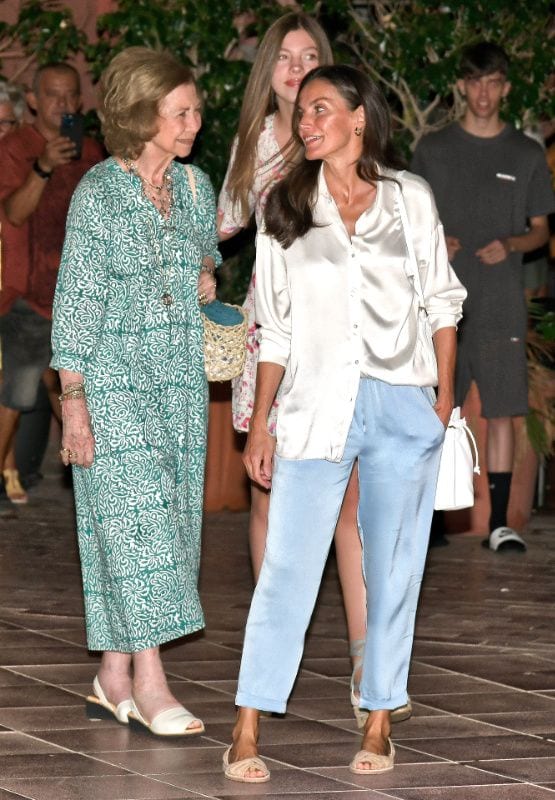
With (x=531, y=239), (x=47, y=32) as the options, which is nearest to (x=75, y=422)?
(x=531, y=239)

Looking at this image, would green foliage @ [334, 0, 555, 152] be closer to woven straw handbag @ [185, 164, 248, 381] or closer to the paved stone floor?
the paved stone floor

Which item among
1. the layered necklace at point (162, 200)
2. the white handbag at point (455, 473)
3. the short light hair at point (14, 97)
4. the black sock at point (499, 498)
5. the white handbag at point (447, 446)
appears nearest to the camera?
the white handbag at point (447, 446)

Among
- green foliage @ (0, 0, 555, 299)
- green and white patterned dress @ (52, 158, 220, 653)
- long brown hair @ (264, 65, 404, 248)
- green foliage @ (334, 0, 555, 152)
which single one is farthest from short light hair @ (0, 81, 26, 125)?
long brown hair @ (264, 65, 404, 248)

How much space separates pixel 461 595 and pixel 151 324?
2720 millimetres

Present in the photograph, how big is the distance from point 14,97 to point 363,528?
5624 millimetres

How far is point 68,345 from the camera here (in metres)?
5.00

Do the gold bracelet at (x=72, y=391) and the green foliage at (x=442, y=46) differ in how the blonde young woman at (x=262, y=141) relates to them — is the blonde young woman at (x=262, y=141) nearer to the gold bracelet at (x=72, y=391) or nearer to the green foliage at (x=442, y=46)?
the gold bracelet at (x=72, y=391)

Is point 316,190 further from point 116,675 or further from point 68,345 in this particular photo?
point 116,675

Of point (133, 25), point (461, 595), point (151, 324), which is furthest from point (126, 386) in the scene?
point (133, 25)

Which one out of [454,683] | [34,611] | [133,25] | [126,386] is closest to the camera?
[126,386]

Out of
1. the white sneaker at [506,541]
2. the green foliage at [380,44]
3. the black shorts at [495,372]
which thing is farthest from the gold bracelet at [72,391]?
the green foliage at [380,44]

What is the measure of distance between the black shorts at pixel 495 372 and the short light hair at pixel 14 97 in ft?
9.54

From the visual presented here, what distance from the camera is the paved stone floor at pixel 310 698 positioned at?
15.4 feet

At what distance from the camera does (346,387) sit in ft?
15.1
